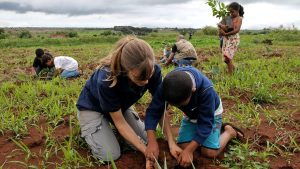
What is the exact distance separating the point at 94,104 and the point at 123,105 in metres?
0.23

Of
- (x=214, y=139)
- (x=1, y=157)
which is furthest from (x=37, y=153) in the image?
(x=214, y=139)

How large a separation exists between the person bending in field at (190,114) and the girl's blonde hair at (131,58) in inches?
5.9

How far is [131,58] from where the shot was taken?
2.57 metres

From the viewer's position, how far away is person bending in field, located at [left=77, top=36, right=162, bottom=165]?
2.59m

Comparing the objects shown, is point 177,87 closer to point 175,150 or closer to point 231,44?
point 175,150

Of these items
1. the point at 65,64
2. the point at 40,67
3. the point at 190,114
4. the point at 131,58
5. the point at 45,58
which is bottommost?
the point at 40,67

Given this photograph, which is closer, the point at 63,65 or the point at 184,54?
the point at 63,65

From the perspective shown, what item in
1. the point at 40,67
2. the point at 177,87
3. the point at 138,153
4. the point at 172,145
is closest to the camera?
the point at 177,87

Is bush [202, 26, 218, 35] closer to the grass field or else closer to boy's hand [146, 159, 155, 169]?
the grass field

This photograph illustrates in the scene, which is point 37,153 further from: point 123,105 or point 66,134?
point 123,105

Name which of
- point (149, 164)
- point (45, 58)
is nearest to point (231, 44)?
point (45, 58)

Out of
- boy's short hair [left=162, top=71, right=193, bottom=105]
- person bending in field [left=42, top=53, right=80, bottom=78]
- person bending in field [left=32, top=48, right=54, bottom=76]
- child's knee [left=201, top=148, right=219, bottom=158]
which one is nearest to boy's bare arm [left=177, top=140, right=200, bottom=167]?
child's knee [left=201, top=148, right=219, bottom=158]

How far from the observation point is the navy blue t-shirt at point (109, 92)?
279 centimetres

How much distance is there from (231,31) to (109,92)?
403 centimetres
